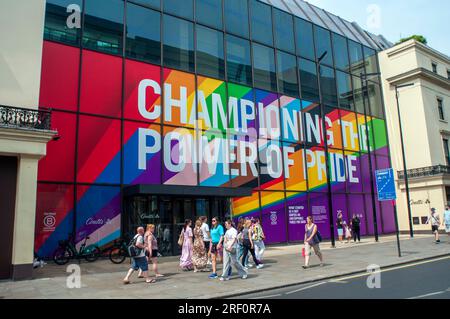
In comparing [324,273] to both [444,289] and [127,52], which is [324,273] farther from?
[127,52]

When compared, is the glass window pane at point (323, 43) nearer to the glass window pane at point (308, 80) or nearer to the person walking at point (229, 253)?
the glass window pane at point (308, 80)

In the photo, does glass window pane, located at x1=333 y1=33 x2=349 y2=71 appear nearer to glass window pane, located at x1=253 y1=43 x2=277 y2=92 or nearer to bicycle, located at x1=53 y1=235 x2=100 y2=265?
glass window pane, located at x1=253 y1=43 x2=277 y2=92

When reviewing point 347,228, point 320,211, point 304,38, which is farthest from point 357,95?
point 347,228

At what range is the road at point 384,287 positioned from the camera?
8226 mm

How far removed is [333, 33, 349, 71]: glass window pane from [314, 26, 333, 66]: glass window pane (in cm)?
65

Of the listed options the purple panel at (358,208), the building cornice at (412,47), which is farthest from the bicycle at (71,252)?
the building cornice at (412,47)

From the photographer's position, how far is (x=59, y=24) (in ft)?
57.6

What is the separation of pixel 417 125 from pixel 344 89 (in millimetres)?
8617

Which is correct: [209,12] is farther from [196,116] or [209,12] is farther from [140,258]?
[140,258]

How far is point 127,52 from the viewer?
19.5m

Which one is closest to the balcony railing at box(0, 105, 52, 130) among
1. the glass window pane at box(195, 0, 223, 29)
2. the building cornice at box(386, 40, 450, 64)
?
the glass window pane at box(195, 0, 223, 29)

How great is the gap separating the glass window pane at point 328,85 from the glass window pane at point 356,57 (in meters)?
3.27

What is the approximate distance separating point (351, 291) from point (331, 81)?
902 inches
